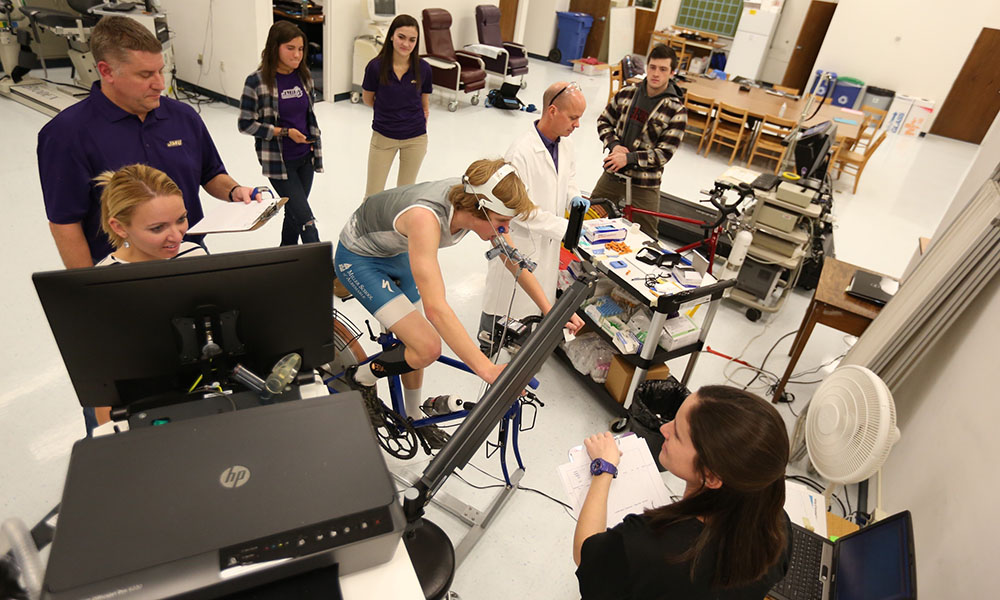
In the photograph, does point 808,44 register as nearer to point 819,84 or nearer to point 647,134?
point 819,84

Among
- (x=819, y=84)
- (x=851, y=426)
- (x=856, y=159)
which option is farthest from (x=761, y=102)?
(x=851, y=426)

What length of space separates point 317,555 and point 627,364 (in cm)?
216

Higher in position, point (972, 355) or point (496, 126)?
point (972, 355)

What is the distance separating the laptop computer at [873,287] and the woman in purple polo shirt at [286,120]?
3088mm

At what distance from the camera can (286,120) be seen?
3.28 m

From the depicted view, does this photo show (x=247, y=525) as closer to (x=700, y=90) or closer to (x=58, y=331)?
(x=58, y=331)

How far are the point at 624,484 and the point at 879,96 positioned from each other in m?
10.9

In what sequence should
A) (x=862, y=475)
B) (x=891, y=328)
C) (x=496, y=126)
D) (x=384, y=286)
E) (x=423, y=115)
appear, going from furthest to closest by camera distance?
(x=496, y=126)
(x=423, y=115)
(x=891, y=328)
(x=384, y=286)
(x=862, y=475)

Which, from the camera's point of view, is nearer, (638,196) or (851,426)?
(851,426)

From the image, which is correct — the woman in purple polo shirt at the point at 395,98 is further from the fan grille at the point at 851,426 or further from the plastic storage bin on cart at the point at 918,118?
the plastic storage bin on cart at the point at 918,118

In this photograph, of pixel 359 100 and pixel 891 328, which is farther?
pixel 359 100

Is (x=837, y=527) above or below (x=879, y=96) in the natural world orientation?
below

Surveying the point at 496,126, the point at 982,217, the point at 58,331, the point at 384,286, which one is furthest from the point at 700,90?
the point at 58,331

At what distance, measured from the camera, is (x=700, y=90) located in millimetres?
7477
